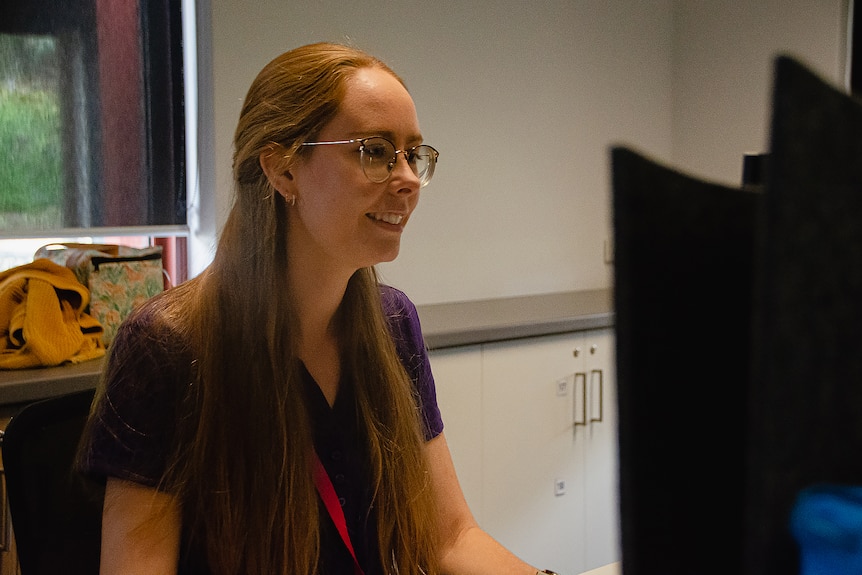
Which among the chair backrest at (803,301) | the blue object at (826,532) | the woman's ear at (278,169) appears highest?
the woman's ear at (278,169)

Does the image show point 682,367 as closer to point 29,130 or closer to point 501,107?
point 29,130

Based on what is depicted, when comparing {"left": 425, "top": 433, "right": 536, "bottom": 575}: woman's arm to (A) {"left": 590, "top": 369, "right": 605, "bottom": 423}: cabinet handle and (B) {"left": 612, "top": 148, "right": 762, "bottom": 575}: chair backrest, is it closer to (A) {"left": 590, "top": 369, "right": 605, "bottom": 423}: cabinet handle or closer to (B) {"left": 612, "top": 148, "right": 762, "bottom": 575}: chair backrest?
(B) {"left": 612, "top": 148, "right": 762, "bottom": 575}: chair backrest

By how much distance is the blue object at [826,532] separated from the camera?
0.28 meters

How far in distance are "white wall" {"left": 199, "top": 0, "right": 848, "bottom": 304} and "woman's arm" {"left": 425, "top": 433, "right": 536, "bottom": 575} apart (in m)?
1.44

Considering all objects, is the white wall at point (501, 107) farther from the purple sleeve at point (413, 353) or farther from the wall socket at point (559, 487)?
the purple sleeve at point (413, 353)

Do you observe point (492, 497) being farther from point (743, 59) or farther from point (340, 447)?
point (743, 59)

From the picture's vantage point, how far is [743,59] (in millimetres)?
3432

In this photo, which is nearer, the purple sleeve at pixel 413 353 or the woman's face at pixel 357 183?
the woman's face at pixel 357 183

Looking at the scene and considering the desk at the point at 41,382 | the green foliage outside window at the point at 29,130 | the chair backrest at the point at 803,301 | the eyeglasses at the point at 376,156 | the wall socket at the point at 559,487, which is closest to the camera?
the chair backrest at the point at 803,301

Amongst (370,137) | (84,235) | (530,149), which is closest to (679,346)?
(370,137)

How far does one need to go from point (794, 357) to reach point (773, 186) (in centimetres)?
5

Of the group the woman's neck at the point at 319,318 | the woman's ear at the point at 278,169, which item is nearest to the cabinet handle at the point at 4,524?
the woman's neck at the point at 319,318

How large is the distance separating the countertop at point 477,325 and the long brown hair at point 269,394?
810 mm

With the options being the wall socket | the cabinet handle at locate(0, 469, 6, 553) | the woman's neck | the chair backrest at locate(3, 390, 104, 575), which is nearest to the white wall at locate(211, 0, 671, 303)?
the wall socket
